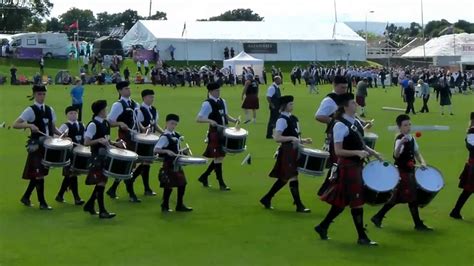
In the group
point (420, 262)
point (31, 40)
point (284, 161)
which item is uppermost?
point (31, 40)

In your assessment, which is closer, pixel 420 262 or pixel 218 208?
pixel 420 262

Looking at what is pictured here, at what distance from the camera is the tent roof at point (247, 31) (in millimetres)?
70125

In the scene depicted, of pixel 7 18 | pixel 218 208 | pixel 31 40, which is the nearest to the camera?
pixel 218 208

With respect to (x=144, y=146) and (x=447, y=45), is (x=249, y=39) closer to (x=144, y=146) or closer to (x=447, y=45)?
(x=447, y=45)

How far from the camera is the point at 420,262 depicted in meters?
8.70

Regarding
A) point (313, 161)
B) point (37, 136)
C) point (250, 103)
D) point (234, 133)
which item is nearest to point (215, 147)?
point (234, 133)

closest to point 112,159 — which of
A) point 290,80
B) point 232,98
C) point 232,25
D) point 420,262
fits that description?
point 420,262

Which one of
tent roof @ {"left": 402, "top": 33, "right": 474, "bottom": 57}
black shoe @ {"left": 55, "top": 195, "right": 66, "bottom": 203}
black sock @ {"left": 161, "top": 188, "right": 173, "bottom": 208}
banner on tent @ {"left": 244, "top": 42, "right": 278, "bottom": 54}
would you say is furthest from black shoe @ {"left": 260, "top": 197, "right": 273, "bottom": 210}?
tent roof @ {"left": 402, "top": 33, "right": 474, "bottom": 57}

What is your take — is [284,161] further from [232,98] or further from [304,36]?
[304,36]

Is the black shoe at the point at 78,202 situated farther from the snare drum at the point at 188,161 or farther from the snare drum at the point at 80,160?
the snare drum at the point at 188,161

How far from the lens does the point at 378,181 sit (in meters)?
9.41

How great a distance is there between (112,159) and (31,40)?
184ft

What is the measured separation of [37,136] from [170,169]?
222cm

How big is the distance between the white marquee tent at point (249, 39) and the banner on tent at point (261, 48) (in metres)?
0.23
